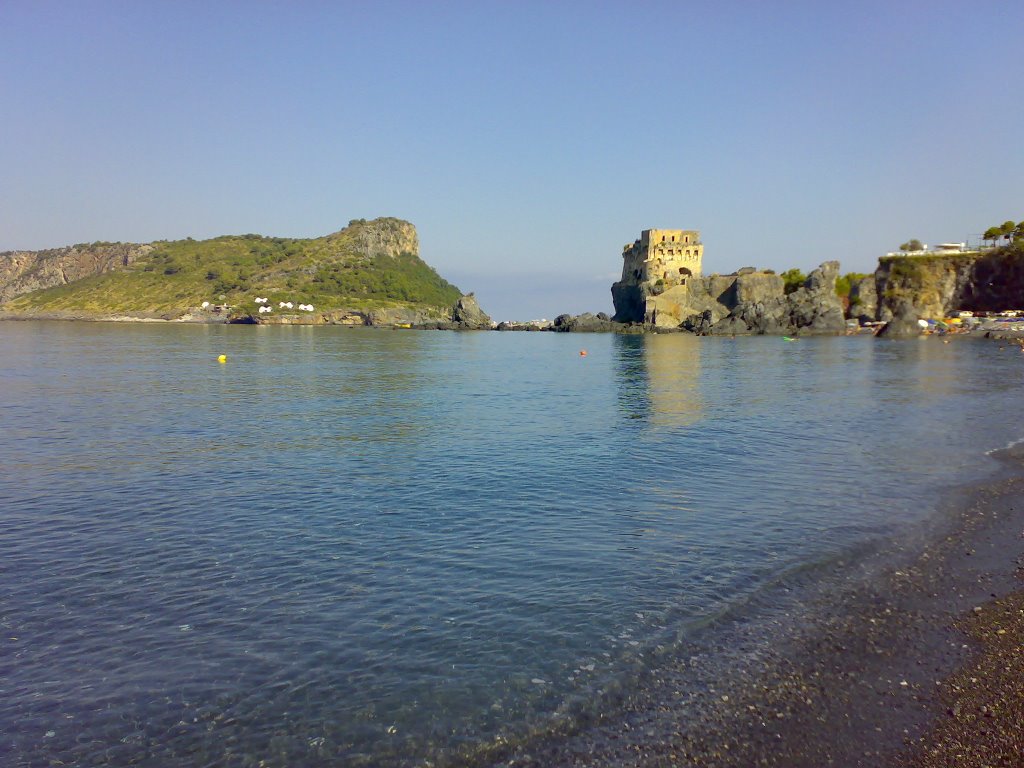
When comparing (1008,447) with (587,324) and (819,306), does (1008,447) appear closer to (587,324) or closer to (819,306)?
(819,306)

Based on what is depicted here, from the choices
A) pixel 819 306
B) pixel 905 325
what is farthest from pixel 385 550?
pixel 819 306

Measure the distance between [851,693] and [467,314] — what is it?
183847 mm

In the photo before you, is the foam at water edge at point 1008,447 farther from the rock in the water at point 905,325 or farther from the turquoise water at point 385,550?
the rock in the water at point 905,325

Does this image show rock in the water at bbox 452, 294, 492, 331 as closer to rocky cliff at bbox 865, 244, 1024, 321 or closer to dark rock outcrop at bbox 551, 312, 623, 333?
dark rock outcrop at bbox 551, 312, 623, 333

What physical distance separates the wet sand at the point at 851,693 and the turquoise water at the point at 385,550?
0.75 m

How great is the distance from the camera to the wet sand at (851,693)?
7.64 meters

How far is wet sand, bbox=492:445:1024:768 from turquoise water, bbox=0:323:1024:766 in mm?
753

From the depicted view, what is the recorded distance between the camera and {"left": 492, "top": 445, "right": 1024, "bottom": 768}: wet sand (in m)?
7.64

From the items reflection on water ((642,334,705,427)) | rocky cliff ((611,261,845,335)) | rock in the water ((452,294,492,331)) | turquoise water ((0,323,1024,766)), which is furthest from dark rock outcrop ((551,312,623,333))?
turquoise water ((0,323,1024,766))

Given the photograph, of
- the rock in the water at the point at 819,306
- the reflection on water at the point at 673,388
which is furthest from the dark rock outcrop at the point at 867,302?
the reflection on water at the point at 673,388

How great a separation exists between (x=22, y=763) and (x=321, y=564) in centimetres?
629

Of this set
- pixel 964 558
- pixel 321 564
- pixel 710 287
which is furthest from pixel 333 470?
pixel 710 287

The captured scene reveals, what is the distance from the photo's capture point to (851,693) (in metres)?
8.85

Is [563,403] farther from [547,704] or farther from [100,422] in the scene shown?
[547,704]
